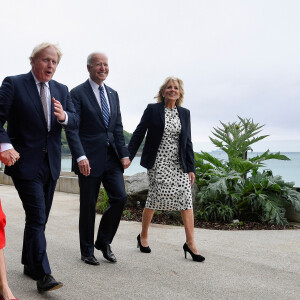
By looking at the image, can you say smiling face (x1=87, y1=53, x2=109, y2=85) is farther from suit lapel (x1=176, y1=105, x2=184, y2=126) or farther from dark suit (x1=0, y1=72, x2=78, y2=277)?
suit lapel (x1=176, y1=105, x2=184, y2=126)

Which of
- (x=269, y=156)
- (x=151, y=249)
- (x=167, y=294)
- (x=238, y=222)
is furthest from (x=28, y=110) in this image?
(x=269, y=156)

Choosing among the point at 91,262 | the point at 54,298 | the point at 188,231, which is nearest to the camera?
the point at 54,298

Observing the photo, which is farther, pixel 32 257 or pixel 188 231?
pixel 188 231

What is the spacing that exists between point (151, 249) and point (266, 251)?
135 centimetres

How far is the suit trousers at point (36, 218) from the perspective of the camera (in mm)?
3494

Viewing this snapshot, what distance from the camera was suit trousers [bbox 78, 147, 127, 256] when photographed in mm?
4484

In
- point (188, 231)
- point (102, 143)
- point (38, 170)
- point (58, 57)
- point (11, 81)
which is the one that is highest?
point (58, 57)

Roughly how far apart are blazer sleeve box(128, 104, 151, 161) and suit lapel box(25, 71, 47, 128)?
5.24 ft

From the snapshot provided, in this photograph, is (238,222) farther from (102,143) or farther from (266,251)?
(102,143)

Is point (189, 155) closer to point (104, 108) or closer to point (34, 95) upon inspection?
point (104, 108)

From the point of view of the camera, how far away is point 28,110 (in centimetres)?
366

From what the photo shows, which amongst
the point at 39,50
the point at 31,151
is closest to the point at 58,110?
the point at 31,151

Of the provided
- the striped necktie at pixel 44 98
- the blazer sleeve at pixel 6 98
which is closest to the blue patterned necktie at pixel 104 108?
the striped necktie at pixel 44 98

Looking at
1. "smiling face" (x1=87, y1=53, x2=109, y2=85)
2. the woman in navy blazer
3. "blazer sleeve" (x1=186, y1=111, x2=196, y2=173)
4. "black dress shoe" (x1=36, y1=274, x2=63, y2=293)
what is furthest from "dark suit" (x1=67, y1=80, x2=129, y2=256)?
"black dress shoe" (x1=36, y1=274, x2=63, y2=293)
